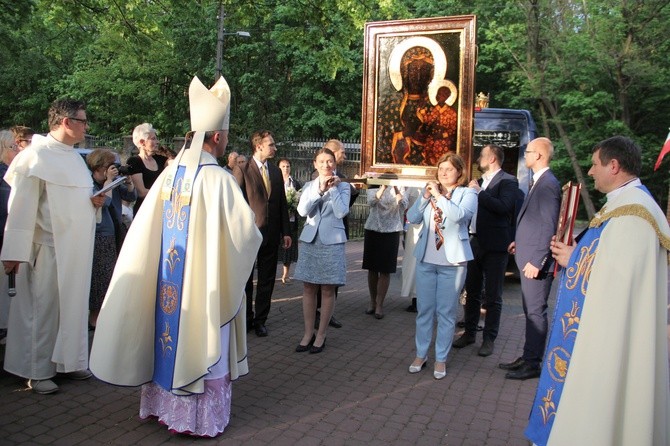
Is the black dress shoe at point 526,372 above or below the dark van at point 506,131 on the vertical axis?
below

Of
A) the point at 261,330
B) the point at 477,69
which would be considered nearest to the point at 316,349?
the point at 261,330

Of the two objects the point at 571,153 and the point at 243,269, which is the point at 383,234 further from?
the point at 571,153

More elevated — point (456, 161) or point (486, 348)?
point (456, 161)

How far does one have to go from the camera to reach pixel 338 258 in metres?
5.87

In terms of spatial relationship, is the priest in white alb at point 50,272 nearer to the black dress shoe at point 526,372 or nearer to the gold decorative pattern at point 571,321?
the gold decorative pattern at point 571,321

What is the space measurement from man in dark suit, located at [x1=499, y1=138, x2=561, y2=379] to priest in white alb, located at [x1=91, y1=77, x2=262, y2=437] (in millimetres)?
2604

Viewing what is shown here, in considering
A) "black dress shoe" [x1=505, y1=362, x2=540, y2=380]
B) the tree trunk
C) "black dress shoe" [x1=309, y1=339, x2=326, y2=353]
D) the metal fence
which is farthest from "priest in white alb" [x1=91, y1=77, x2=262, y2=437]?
the tree trunk

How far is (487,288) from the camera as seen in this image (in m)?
6.20

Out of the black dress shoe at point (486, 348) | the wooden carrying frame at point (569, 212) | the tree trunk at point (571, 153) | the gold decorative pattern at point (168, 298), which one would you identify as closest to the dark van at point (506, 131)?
the black dress shoe at point (486, 348)

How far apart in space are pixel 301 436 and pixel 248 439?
14.2 inches

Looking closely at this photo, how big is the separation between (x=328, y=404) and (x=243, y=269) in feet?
4.64

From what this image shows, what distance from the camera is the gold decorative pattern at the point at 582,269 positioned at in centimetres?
333

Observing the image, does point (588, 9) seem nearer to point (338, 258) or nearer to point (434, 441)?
point (338, 258)

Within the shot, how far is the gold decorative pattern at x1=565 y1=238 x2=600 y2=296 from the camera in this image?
333cm
